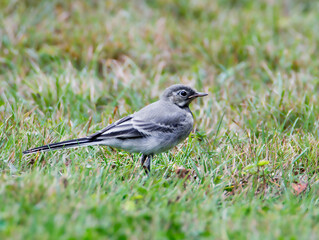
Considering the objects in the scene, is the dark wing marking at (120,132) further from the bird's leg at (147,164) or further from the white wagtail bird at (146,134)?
the bird's leg at (147,164)

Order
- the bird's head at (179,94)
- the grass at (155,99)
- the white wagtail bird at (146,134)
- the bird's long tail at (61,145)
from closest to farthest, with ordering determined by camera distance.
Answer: the grass at (155,99) < the bird's long tail at (61,145) < the white wagtail bird at (146,134) < the bird's head at (179,94)

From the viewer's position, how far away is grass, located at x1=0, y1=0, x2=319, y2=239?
3439mm

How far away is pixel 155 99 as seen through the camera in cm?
705

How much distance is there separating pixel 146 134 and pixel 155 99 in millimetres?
2100

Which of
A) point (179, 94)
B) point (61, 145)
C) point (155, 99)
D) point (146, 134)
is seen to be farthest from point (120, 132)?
point (155, 99)

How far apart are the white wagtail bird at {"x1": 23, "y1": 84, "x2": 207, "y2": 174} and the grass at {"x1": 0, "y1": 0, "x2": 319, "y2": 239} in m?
0.19

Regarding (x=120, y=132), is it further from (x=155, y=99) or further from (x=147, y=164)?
(x=155, y=99)

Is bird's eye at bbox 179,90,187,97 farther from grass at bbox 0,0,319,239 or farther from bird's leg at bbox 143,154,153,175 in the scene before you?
bird's leg at bbox 143,154,153,175

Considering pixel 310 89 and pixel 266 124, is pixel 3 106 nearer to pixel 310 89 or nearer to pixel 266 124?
pixel 266 124

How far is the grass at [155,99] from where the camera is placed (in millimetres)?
→ 3439

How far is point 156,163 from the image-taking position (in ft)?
17.1

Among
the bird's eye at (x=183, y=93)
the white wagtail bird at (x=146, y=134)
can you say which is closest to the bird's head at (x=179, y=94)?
the bird's eye at (x=183, y=93)

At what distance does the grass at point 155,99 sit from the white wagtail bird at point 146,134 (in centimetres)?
19

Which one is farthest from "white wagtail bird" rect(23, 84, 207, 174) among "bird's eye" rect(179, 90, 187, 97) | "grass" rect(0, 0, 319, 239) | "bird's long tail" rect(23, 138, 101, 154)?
"bird's eye" rect(179, 90, 187, 97)
